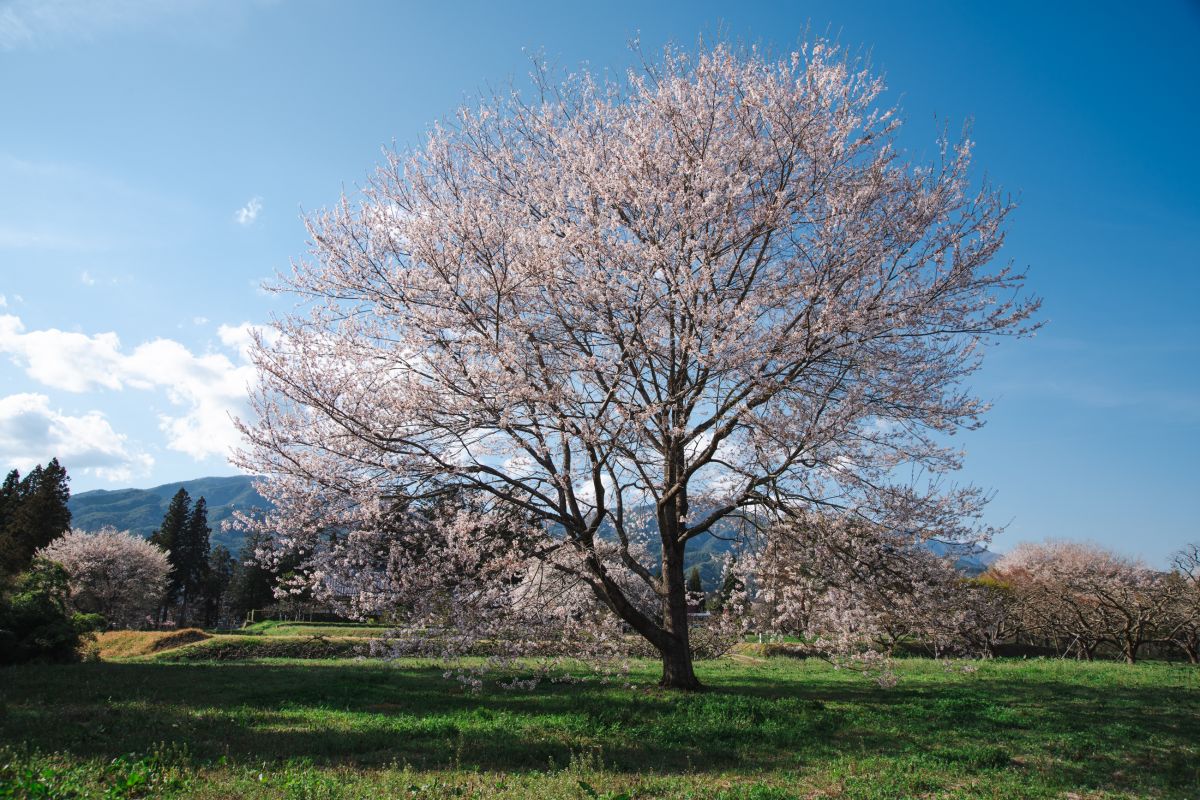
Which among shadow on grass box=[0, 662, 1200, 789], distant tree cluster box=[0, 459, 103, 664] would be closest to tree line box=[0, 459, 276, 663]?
distant tree cluster box=[0, 459, 103, 664]

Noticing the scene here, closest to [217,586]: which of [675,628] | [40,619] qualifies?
[40,619]

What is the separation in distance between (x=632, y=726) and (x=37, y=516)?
5342cm

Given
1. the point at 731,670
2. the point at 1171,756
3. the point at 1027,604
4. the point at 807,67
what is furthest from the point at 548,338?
the point at 1027,604

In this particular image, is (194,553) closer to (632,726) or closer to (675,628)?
(675,628)

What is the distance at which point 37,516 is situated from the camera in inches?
1789

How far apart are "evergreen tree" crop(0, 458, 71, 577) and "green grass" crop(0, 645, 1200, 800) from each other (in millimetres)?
38776

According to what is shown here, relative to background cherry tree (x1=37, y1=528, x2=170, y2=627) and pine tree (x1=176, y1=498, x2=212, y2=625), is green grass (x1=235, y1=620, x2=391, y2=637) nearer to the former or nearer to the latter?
background cherry tree (x1=37, y1=528, x2=170, y2=627)

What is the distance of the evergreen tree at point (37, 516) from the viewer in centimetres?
4316

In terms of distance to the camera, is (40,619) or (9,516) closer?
(40,619)

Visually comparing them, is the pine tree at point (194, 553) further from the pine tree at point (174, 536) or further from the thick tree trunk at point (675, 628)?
the thick tree trunk at point (675, 628)

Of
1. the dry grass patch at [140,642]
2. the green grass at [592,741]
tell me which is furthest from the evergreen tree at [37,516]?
the green grass at [592,741]

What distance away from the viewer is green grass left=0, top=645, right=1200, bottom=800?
609 cm

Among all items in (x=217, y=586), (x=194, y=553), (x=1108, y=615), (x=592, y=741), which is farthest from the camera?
(x=217, y=586)

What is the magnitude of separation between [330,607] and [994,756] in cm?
925
